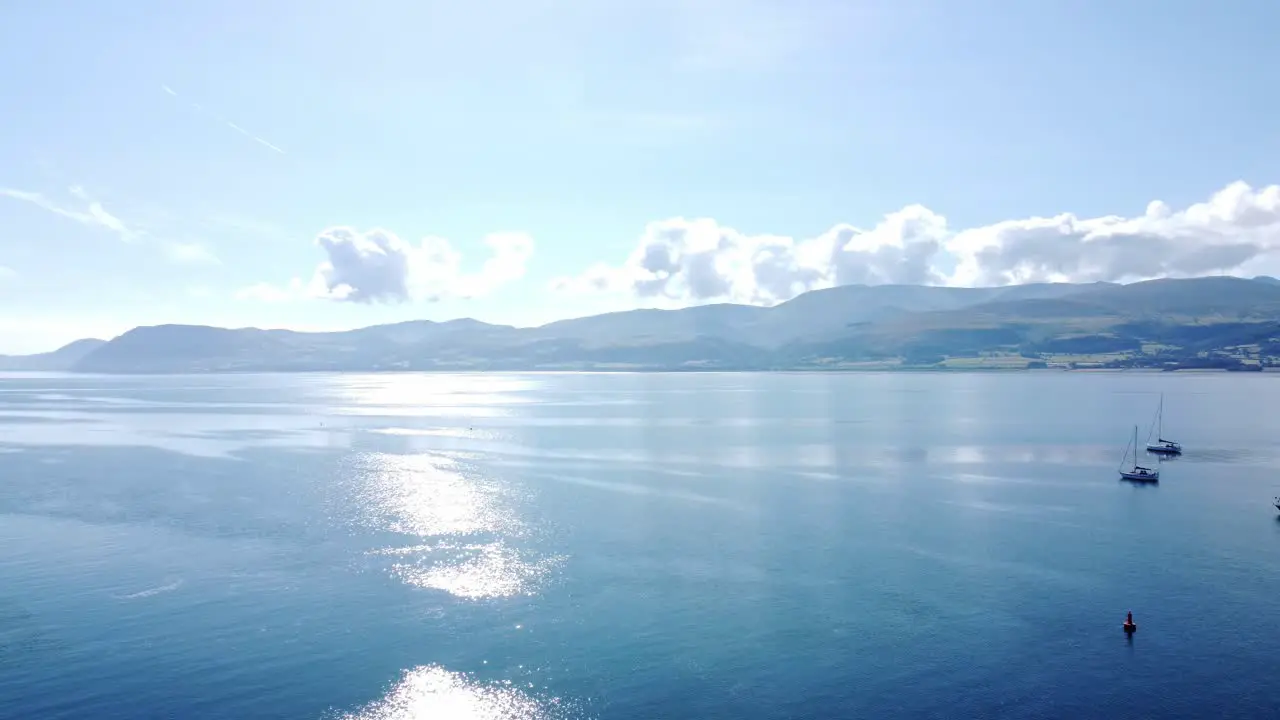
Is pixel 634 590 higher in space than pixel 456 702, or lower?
higher

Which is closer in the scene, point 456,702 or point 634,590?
point 456,702

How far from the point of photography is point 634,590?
49.9 meters

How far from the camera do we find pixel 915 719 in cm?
3325

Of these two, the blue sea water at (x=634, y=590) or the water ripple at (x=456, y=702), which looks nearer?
the water ripple at (x=456, y=702)

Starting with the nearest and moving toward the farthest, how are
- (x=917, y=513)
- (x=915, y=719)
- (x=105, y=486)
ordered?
(x=915, y=719), (x=917, y=513), (x=105, y=486)

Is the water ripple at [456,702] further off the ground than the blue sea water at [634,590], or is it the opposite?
the blue sea water at [634,590]

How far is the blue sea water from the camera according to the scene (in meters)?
35.5

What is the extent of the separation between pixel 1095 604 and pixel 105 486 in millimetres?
91980

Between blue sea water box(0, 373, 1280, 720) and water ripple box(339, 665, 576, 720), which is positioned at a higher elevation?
blue sea water box(0, 373, 1280, 720)

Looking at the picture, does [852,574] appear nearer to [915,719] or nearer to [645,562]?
[645,562]

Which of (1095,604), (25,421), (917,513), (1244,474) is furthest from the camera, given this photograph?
(25,421)

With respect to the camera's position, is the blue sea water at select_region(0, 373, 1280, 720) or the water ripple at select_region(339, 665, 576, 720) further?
the blue sea water at select_region(0, 373, 1280, 720)

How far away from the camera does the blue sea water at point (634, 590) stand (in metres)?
35.5

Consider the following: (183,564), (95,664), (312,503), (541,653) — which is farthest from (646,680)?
(312,503)
